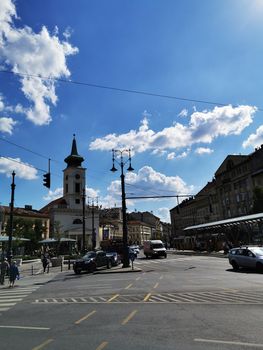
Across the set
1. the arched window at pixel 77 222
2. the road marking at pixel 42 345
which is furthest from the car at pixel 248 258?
the arched window at pixel 77 222

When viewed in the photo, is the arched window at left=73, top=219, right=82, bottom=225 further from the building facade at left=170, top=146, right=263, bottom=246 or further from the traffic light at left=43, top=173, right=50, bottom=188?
the traffic light at left=43, top=173, right=50, bottom=188

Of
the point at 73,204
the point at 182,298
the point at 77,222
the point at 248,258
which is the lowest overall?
the point at 182,298

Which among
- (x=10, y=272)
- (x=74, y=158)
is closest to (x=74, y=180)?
(x=74, y=158)

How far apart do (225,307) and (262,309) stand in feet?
3.68

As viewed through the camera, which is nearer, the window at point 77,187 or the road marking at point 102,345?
the road marking at point 102,345

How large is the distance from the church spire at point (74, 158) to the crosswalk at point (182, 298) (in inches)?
3417

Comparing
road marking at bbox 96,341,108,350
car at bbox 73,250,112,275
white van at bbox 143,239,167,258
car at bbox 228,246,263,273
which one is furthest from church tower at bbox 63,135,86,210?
road marking at bbox 96,341,108,350

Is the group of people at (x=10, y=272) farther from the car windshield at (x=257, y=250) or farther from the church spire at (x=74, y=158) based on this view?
the church spire at (x=74, y=158)

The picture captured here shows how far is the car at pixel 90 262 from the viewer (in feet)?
103

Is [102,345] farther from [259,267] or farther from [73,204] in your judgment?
[73,204]

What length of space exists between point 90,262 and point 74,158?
7183 cm

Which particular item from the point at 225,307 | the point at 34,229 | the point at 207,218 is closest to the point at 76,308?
the point at 225,307

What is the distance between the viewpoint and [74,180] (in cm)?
10031

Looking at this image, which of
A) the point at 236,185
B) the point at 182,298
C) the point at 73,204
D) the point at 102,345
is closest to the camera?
the point at 102,345
